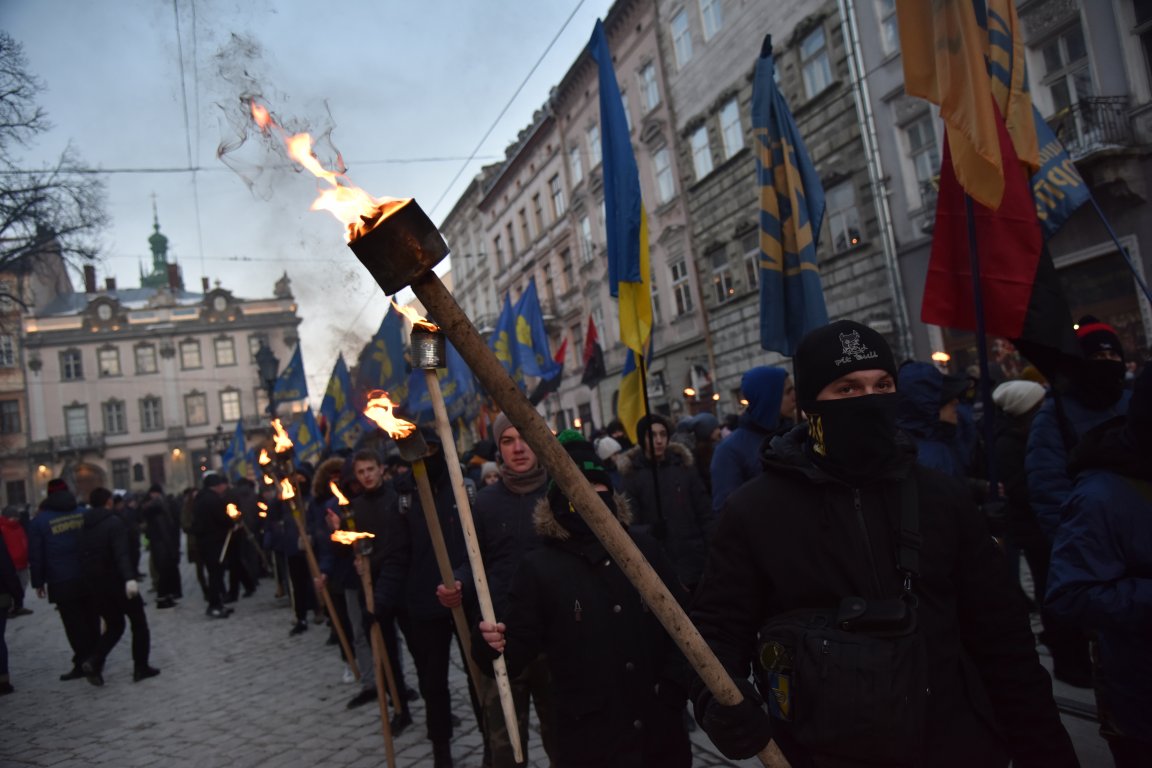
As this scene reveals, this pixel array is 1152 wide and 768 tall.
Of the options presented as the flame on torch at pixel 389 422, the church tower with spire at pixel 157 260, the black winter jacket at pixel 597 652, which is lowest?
the black winter jacket at pixel 597 652

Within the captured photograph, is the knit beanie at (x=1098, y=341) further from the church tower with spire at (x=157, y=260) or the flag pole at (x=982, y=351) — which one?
the church tower with spire at (x=157, y=260)

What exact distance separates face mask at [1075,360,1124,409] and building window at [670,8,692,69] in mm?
21960

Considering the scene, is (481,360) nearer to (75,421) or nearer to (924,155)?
(924,155)

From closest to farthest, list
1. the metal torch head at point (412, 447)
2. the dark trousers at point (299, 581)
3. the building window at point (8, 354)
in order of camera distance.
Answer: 1. the metal torch head at point (412, 447)
2. the dark trousers at point (299, 581)
3. the building window at point (8, 354)

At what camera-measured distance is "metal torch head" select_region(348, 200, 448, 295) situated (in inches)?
61.9

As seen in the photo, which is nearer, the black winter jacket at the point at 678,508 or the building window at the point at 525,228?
the black winter jacket at the point at 678,508

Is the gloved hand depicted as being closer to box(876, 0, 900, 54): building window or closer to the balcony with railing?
the balcony with railing

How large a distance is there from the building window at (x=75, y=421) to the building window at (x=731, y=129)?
2292 inches

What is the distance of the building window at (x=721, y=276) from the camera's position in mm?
23047

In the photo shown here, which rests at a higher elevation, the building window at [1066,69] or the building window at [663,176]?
the building window at [663,176]

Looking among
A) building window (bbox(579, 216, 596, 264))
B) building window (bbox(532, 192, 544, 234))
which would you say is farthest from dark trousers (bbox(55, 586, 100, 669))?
building window (bbox(532, 192, 544, 234))

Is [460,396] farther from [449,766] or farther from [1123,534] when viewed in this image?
[1123,534]

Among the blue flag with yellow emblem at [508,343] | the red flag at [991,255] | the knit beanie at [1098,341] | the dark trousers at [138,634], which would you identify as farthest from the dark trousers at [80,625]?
the knit beanie at [1098,341]

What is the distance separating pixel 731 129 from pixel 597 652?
68.5 ft
